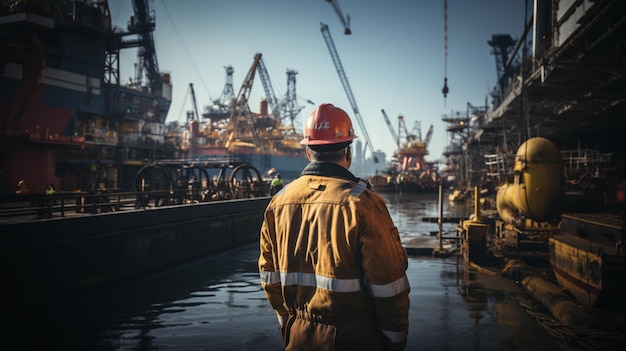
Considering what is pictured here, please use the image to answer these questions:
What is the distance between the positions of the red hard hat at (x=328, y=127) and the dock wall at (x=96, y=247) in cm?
998

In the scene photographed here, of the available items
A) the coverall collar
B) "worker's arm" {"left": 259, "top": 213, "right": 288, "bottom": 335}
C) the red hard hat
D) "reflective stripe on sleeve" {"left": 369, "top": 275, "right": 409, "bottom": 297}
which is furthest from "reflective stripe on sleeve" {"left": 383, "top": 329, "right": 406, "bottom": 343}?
the red hard hat

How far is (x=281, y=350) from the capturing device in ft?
23.3

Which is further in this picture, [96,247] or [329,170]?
[96,247]

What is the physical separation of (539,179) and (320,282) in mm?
12832

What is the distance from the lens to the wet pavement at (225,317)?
24.6 ft

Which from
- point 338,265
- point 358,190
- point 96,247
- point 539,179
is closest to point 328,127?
point 358,190

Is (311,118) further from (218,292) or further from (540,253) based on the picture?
(540,253)

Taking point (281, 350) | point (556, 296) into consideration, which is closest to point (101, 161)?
point (281, 350)

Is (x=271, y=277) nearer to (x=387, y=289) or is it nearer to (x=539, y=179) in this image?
(x=387, y=289)

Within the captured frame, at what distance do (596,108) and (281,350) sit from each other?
26.5m

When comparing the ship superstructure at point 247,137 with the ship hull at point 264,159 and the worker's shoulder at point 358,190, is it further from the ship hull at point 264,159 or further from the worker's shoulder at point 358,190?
the worker's shoulder at point 358,190

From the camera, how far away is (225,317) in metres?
8.98

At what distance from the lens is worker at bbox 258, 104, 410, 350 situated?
2.44 m

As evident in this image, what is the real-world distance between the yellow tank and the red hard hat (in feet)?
40.1
